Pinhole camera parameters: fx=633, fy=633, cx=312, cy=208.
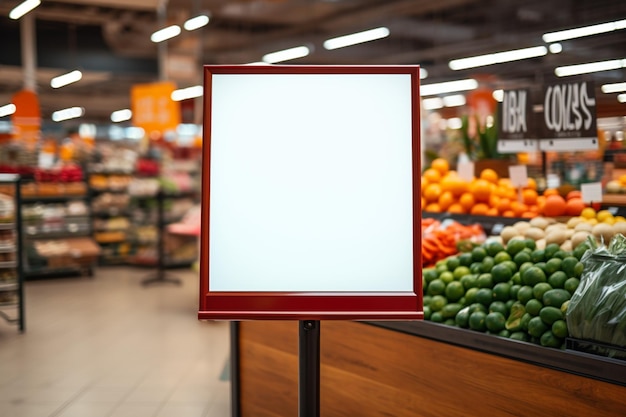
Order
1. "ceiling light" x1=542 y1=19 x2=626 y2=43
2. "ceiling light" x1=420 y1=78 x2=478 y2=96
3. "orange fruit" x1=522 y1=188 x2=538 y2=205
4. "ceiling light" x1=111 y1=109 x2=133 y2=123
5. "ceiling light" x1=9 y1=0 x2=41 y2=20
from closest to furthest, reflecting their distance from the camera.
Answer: "orange fruit" x1=522 y1=188 x2=538 y2=205
"ceiling light" x1=542 y1=19 x2=626 y2=43
"ceiling light" x1=9 y1=0 x2=41 y2=20
"ceiling light" x1=420 y1=78 x2=478 y2=96
"ceiling light" x1=111 y1=109 x2=133 y2=123

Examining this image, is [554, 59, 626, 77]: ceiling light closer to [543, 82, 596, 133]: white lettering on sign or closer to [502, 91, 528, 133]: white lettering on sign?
[502, 91, 528, 133]: white lettering on sign

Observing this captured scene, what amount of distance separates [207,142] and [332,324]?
1599 millimetres

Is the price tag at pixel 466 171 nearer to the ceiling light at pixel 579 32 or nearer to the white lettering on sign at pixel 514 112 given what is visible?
the white lettering on sign at pixel 514 112

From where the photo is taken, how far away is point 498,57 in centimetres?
1009

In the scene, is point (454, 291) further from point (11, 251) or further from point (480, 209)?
point (11, 251)

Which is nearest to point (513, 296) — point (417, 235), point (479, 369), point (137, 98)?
point (479, 369)

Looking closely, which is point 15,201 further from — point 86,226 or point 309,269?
point 309,269

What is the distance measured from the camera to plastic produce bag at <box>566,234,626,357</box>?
2.24 meters

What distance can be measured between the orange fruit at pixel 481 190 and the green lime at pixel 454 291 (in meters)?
1.47

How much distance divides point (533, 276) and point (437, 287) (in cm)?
51

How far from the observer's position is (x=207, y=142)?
1.72 m

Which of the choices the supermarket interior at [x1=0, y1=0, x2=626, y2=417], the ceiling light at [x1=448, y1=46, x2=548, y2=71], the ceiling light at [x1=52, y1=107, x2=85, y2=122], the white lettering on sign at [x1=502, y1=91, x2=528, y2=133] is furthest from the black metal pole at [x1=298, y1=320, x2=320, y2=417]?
the ceiling light at [x1=52, y1=107, x2=85, y2=122]

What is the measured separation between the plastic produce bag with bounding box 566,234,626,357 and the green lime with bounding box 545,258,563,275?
22 centimetres

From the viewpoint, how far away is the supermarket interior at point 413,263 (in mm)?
2283
